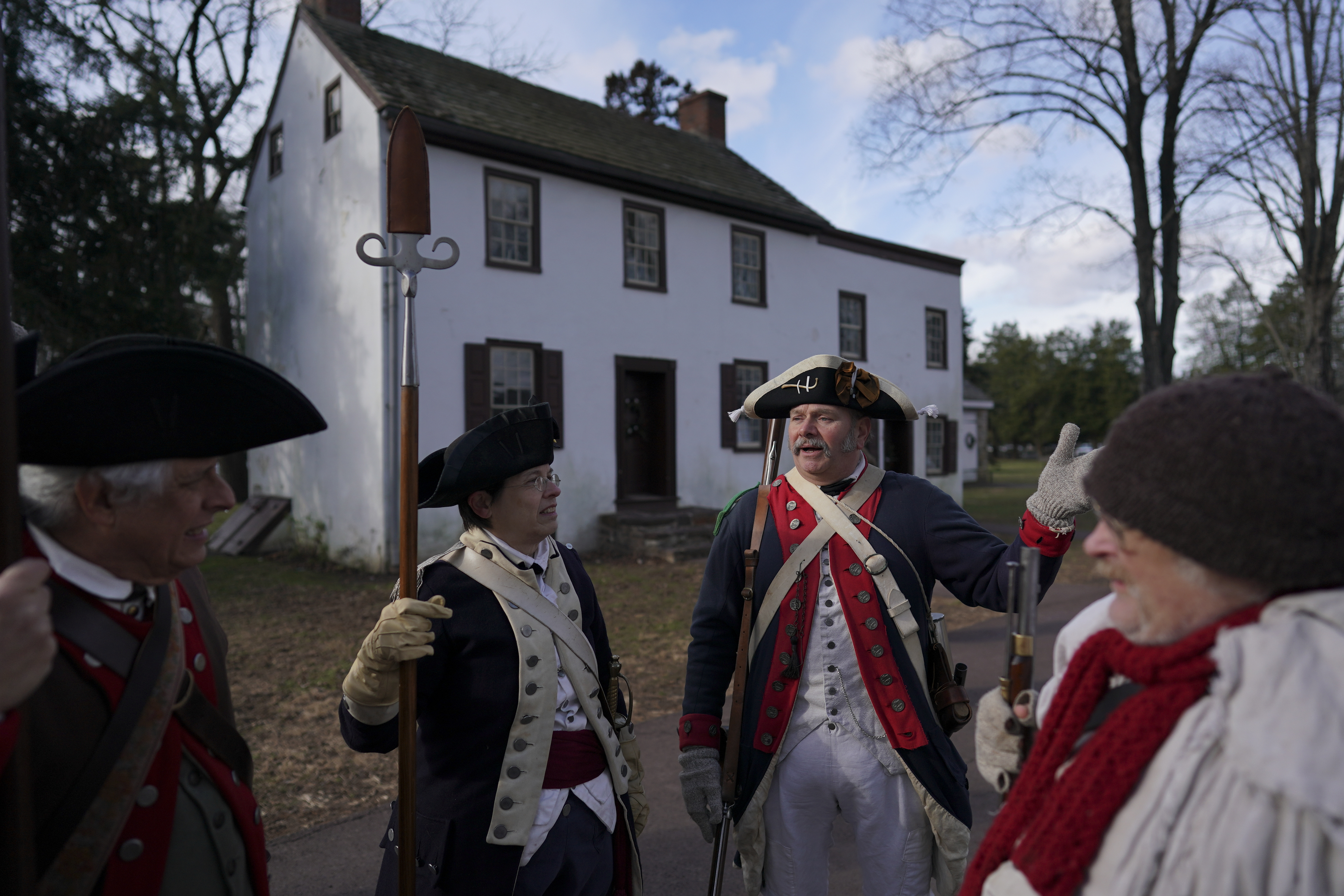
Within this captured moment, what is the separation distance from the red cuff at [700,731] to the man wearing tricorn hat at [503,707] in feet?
0.66

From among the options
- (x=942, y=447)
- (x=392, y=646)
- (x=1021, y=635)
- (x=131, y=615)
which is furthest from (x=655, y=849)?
(x=942, y=447)

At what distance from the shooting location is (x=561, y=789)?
2.50 metres

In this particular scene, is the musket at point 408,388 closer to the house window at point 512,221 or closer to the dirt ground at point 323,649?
the dirt ground at point 323,649

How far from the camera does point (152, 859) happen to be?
5.24ft

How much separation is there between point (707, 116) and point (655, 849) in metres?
18.7

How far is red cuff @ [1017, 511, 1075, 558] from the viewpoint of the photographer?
250cm

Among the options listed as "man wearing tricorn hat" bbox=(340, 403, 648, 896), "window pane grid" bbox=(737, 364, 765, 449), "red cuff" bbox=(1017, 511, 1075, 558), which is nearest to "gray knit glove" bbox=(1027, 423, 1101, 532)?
"red cuff" bbox=(1017, 511, 1075, 558)

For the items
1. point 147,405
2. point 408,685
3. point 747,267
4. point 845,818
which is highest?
point 747,267

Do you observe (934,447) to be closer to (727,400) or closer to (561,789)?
(727,400)

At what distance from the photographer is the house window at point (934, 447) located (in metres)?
21.0

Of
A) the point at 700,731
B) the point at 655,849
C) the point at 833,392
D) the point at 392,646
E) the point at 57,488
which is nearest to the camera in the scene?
the point at 57,488

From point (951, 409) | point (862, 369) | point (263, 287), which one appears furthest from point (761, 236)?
point (862, 369)

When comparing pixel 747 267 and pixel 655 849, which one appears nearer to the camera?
pixel 655 849

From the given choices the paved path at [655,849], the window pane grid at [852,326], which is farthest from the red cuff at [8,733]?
the window pane grid at [852,326]
